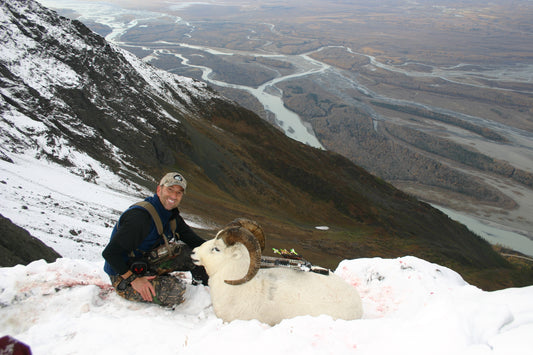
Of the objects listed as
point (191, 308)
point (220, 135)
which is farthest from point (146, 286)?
point (220, 135)

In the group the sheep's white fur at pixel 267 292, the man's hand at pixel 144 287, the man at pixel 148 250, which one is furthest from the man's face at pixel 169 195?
the man's hand at pixel 144 287

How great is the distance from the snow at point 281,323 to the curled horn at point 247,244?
0.74 metres

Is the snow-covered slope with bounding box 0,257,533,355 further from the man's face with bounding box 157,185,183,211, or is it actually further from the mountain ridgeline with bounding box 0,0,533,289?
the mountain ridgeline with bounding box 0,0,533,289

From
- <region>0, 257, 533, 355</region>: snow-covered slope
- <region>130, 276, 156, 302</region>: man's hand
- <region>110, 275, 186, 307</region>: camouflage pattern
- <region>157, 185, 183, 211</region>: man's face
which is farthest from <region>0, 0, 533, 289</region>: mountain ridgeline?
<region>157, 185, 183, 211</region>: man's face

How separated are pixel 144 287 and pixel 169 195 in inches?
59.3

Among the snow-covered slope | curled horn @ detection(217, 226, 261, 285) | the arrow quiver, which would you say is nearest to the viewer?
the snow-covered slope

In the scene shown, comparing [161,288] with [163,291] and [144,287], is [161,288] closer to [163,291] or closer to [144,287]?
[163,291]

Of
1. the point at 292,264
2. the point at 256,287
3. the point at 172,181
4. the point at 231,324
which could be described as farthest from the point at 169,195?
the point at 292,264

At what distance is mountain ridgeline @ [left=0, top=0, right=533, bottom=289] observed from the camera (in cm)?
2383

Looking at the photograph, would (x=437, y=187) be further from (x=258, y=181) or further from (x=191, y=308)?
(x=191, y=308)

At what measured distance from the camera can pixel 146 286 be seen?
502 centimetres

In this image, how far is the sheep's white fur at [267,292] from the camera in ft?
16.4

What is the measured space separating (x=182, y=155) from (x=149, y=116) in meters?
6.03

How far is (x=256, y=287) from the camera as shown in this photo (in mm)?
5199
